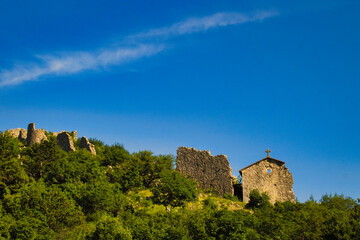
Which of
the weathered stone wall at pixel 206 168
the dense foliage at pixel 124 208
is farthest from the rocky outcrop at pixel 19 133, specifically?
the weathered stone wall at pixel 206 168

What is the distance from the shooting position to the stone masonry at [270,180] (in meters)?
47.6

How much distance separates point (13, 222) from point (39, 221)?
2.00 metres

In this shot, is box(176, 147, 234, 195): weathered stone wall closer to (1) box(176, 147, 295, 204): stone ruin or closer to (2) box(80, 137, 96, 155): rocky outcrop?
(1) box(176, 147, 295, 204): stone ruin

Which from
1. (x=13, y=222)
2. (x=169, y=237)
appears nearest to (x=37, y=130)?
(x=13, y=222)

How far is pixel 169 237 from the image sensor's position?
3356cm

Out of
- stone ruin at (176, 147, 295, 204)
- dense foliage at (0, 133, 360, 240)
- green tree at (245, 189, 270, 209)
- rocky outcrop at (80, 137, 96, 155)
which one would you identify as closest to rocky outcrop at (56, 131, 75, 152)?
rocky outcrop at (80, 137, 96, 155)

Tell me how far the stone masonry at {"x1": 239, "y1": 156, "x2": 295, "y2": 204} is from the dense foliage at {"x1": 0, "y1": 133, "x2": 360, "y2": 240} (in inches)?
63.0

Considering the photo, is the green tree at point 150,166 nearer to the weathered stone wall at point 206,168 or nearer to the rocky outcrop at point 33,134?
the weathered stone wall at point 206,168

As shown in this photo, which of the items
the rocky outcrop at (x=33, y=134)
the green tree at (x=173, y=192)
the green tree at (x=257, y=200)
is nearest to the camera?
the green tree at (x=173, y=192)

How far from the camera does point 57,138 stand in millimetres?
61062

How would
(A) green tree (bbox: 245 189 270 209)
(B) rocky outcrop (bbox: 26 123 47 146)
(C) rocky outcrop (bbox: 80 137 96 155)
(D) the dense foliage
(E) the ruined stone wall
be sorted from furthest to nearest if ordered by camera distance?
(B) rocky outcrop (bbox: 26 123 47 146), (C) rocky outcrop (bbox: 80 137 96 155), (E) the ruined stone wall, (A) green tree (bbox: 245 189 270 209), (D) the dense foliage

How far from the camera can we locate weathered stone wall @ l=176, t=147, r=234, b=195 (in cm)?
4844

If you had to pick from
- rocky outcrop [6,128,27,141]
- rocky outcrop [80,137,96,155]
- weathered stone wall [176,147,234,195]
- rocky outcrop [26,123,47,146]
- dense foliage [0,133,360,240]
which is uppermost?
rocky outcrop [6,128,27,141]

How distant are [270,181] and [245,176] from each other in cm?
299
